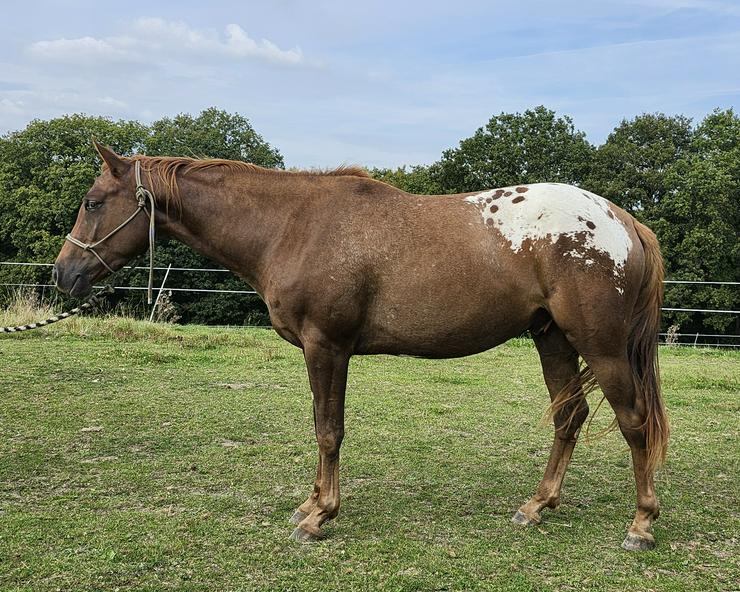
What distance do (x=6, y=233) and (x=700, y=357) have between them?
112ft

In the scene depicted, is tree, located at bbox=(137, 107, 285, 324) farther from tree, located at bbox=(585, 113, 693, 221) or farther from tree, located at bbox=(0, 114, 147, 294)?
tree, located at bbox=(585, 113, 693, 221)

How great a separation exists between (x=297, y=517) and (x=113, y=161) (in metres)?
2.58

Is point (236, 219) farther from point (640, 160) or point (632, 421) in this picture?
point (640, 160)

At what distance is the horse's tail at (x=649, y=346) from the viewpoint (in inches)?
147

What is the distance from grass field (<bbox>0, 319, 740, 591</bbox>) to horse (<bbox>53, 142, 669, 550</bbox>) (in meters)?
0.31

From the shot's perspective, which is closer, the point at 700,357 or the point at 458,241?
the point at 458,241

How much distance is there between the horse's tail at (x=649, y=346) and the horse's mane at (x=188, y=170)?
195 centimetres

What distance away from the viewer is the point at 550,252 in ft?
11.8

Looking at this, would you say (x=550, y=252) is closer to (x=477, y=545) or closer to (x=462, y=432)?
(x=477, y=545)

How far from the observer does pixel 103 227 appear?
3943 mm

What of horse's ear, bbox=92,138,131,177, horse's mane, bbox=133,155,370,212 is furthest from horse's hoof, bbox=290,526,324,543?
horse's ear, bbox=92,138,131,177

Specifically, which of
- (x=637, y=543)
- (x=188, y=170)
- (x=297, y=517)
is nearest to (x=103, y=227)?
(x=188, y=170)

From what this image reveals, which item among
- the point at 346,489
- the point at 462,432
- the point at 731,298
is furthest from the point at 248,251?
the point at 731,298

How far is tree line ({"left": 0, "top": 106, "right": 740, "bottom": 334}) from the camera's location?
93.5ft
